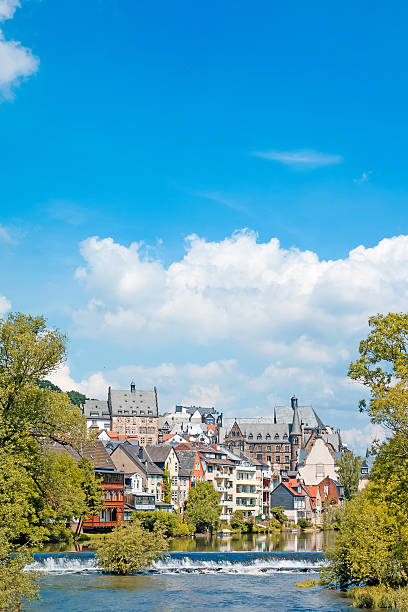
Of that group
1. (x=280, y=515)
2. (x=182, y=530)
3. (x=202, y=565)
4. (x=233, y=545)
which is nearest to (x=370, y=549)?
(x=202, y=565)

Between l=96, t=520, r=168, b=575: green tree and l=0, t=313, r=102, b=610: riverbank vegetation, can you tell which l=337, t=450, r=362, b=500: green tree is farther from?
l=0, t=313, r=102, b=610: riverbank vegetation

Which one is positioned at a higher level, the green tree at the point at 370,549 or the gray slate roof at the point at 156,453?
the gray slate roof at the point at 156,453

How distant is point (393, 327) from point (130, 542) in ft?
105

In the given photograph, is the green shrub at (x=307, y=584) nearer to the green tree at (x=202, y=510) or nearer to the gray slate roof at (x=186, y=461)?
the green tree at (x=202, y=510)

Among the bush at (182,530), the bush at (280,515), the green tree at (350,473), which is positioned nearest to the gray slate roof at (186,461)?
the bush at (182,530)

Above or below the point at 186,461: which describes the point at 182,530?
below

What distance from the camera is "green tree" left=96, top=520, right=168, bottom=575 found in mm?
51094

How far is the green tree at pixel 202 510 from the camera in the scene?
92.6 meters

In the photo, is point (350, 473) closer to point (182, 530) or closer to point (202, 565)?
point (182, 530)

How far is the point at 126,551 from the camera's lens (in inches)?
2045

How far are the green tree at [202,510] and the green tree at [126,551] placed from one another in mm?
39987

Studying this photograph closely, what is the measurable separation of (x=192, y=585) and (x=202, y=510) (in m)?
45.1

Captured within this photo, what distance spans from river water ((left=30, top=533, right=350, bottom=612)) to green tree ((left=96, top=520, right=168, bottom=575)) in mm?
1092

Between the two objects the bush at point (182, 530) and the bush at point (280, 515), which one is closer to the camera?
the bush at point (182, 530)
